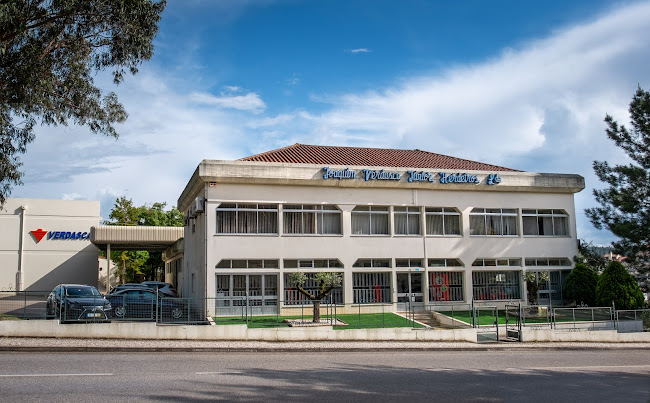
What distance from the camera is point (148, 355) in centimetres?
1600

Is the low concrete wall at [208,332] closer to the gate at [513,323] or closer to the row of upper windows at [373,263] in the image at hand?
the gate at [513,323]

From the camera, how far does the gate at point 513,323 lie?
72.9ft

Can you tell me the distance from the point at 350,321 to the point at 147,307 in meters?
7.93

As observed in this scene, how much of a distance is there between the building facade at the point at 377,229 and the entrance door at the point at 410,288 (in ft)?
0.16

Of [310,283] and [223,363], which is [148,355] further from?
[310,283]

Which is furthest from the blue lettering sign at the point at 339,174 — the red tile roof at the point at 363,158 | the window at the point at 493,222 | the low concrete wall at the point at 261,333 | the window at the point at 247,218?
the low concrete wall at the point at 261,333

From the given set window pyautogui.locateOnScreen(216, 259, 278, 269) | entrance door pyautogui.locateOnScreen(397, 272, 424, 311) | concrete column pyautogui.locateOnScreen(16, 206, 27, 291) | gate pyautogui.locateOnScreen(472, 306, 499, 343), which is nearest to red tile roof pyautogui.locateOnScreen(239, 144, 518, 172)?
window pyautogui.locateOnScreen(216, 259, 278, 269)

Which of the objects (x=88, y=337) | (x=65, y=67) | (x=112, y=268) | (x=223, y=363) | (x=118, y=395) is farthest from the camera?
(x=112, y=268)

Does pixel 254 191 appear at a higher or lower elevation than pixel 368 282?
higher

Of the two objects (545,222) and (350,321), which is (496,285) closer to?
(545,222)

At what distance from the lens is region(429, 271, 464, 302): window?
2906 cm

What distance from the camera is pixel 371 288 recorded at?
28.1 metres

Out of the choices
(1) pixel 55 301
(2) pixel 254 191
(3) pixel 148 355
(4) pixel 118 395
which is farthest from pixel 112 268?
(4) pixel 118 395

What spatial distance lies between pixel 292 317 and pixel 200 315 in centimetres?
513
